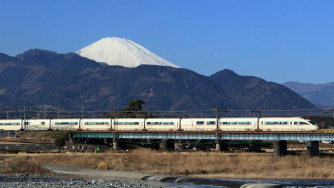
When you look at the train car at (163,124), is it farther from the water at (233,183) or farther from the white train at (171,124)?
the water at (233,183)

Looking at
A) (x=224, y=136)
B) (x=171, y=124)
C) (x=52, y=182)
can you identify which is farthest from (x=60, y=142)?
(x=52, y=182)

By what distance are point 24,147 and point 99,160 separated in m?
39.6

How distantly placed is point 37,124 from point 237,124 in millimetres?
66568

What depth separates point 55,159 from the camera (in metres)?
93.6

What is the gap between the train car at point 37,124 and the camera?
572 ft

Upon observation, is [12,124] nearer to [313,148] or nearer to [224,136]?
[224,136]

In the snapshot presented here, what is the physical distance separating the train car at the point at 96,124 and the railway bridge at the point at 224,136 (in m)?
4.68

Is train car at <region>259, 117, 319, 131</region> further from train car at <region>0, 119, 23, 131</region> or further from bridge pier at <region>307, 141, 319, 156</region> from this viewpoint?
train car at <region>0, 119, 23, 131</region>

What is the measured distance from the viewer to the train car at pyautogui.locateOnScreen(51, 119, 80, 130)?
166 m

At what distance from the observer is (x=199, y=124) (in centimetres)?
14375

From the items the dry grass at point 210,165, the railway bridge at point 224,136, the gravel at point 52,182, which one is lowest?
the gravel at point 52,182

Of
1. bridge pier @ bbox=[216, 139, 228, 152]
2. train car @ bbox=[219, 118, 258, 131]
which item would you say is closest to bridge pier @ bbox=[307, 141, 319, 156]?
train car @ bbox=[219, 118, 258, 131]

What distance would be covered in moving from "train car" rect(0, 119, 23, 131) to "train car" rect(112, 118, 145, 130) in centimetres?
3662

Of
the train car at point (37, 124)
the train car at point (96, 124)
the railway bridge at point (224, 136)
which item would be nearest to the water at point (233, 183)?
the railway bridge at point (224, 136)
